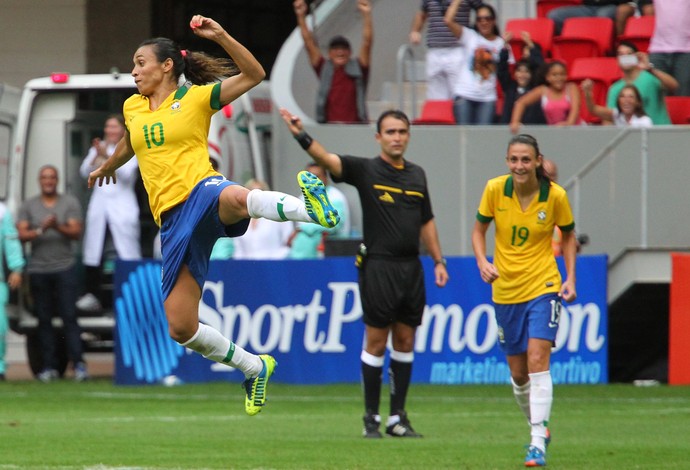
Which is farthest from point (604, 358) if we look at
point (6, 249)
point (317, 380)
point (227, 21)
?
point (227, 21)

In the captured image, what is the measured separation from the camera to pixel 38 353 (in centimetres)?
1781

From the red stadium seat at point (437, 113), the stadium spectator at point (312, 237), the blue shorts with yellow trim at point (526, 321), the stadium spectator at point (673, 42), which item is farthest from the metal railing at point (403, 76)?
the blue shorts with yellow trim at point (526, 321)

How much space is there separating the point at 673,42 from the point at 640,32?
3.83 ft

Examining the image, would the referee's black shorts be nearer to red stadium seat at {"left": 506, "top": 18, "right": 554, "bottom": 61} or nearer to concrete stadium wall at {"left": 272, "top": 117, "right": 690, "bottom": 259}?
concrete stadium wall at {"left": 272, "top": 117, "right": 690, "bottom": 259}

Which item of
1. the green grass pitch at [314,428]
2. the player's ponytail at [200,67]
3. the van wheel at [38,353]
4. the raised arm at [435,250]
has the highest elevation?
the player's ponytail at [200,67]

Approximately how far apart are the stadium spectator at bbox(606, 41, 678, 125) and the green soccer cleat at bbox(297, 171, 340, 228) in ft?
30.8

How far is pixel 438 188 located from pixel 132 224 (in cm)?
347

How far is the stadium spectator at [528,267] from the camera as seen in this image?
9617 mm

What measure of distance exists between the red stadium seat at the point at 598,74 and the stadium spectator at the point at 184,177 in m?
9.99

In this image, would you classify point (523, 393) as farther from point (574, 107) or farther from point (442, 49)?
point (442, 49)

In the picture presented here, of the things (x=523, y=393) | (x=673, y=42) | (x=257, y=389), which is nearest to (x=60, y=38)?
(x=673, y=42)

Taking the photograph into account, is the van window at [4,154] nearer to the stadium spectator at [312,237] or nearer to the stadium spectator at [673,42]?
the stadium spectator at [312,237]

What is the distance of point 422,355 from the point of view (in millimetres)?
15453

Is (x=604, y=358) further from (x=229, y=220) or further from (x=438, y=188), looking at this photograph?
(x=229, y=220)
